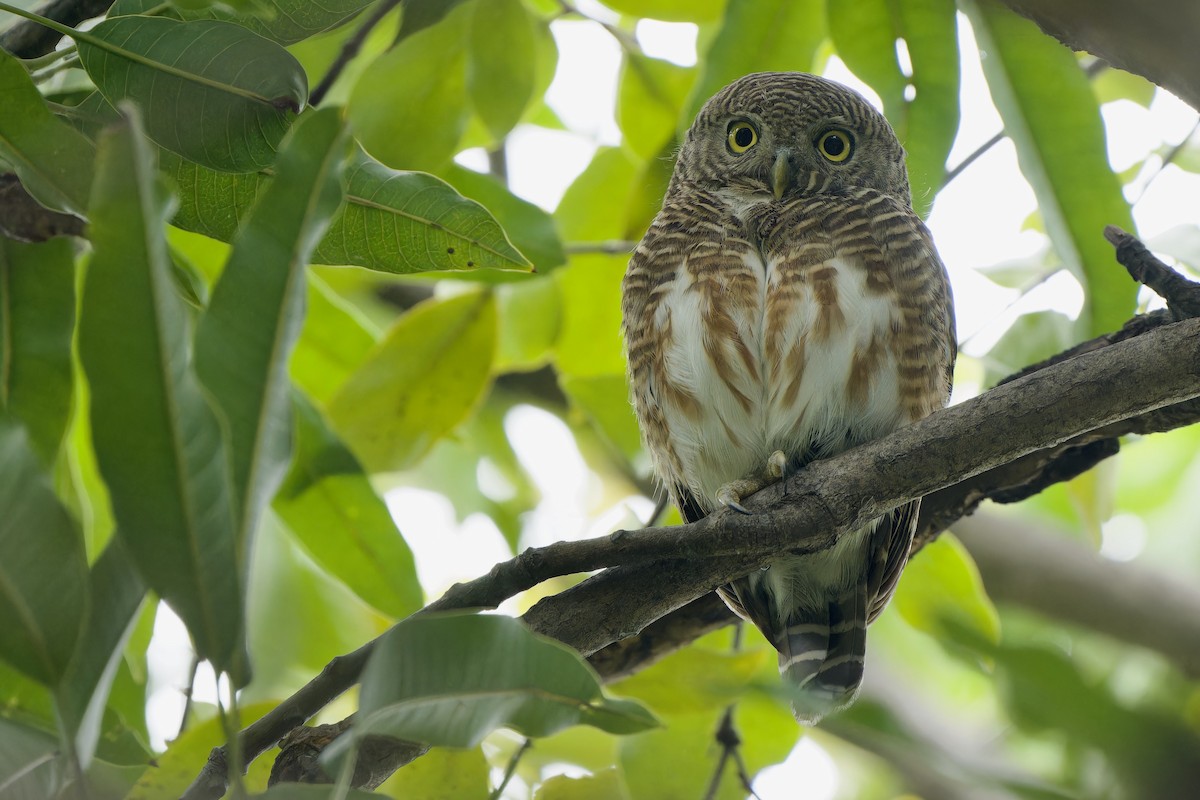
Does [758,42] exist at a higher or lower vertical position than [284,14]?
higher

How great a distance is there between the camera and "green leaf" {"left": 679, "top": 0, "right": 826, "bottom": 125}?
2.81 metres

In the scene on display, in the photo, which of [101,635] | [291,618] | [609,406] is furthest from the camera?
[291,618]

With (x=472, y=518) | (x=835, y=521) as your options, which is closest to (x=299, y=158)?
(x=835, y=521)

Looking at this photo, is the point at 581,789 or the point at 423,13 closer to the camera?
the point at 581,789

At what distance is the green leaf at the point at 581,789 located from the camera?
98.7 inches

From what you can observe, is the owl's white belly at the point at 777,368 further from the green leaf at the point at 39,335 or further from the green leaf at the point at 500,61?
the green leaf at the point at 39,335

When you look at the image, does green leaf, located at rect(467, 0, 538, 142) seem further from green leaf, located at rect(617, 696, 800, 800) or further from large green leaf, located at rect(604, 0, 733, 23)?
green leaf, located at rect(617, 696, 800, 800)

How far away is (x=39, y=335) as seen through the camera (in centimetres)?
231

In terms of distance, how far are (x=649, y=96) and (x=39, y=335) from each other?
193cm

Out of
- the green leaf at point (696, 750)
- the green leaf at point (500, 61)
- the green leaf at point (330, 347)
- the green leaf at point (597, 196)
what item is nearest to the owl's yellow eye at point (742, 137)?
the green leaf at point (597, 196)

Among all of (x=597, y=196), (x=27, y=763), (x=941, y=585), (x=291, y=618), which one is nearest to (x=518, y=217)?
(x=597, y=196)

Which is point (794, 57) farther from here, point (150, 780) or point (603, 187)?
point (150, 780)

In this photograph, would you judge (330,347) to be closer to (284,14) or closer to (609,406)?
(609,406)

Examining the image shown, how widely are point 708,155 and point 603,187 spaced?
36 centimetres
